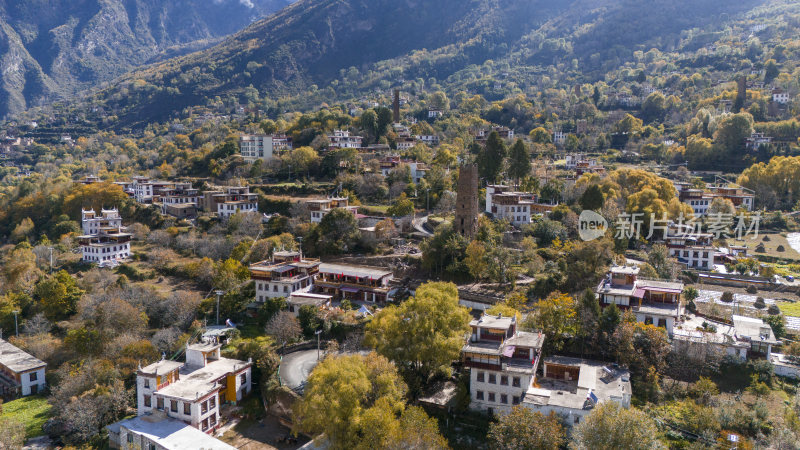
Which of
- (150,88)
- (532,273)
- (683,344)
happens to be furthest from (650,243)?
(150,88)

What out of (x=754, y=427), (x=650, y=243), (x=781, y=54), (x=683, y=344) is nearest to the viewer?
(x=754, y=427)

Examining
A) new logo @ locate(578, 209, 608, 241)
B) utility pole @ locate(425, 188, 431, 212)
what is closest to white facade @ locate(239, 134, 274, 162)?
utility pole @ locate(425, 188, 431, 212)

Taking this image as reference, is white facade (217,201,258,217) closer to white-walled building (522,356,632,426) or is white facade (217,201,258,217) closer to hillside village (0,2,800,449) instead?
hillside village (0,2,800,449)

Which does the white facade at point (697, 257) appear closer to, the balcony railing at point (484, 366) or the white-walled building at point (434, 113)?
the balcony railing at point (484, 366)

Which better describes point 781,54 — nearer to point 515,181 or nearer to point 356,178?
point 515,181

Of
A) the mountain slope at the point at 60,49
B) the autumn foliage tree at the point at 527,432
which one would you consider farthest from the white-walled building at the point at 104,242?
the mountain slope at the point at 60,49

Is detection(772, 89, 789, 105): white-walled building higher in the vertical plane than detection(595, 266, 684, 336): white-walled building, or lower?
higher
